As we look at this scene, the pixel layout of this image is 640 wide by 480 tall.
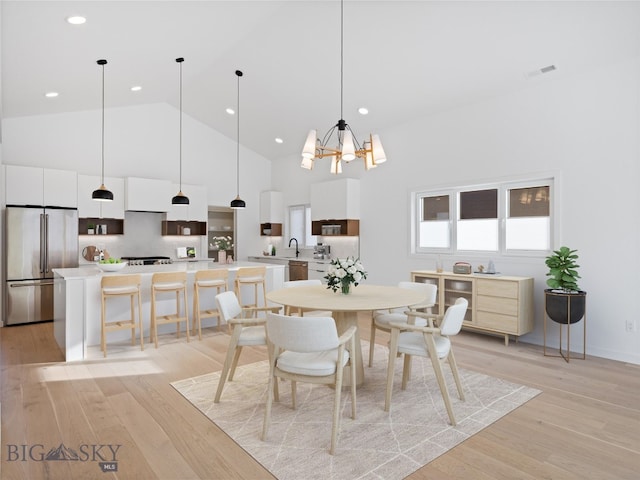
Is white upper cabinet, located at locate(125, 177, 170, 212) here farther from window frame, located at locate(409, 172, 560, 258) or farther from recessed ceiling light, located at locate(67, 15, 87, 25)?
window frame, located at locate(409, 172, 560, 258)

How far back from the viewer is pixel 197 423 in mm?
2863

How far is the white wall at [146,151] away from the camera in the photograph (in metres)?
6.46

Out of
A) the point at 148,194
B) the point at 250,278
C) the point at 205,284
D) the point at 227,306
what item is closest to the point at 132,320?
the point at 205,284

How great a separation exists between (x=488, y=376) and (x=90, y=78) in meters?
5.95

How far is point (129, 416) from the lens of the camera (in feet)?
9.71

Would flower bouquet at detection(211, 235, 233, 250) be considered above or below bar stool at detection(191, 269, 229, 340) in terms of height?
above

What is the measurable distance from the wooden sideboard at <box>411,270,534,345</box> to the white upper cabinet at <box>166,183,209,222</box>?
4.90 metres

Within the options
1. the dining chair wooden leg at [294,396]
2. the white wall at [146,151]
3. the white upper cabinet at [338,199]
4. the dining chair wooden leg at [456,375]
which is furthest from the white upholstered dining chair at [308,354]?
the white wall at [146,151]

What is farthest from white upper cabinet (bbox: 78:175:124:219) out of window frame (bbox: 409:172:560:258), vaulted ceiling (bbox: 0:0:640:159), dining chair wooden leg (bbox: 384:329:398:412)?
dining chair wooden leg (bbox: 384:329:398:412)

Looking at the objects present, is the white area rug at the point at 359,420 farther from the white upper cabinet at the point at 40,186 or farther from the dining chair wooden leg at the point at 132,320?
the white upper cabinet at the point at 40,186

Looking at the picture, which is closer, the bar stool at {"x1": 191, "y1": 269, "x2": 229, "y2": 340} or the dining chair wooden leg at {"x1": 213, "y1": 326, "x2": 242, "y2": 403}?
the dining chair wooden leg at {"x1": 213, "y1": 326, "x2": 242, "y2": 403}

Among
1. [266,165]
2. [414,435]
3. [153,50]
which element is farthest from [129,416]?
[266,165]

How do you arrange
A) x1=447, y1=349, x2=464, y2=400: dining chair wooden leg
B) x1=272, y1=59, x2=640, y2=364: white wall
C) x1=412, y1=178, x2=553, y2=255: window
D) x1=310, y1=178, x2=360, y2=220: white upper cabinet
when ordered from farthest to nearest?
x1=310, y1=178, x2=360, y2=220: white upper cabinet
x1=412, y1=178, x2=553, y2=255: window
x1=272, y1=59, x2=640, y2=364: white wall
x1=447, y1=349, x2=464, y2=400: dining chair wooden leg

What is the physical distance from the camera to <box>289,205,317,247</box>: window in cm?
851
